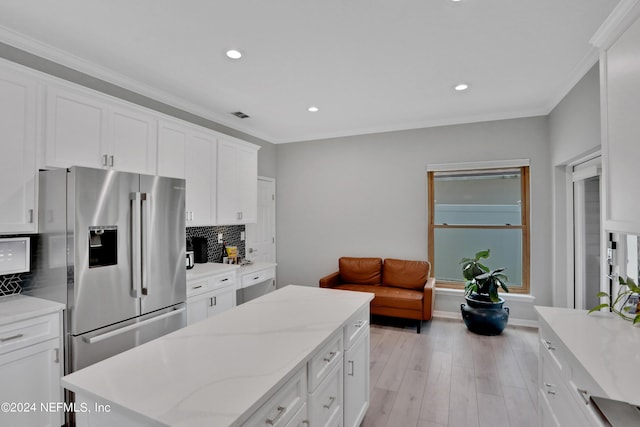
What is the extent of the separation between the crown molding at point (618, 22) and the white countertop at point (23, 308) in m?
3.62

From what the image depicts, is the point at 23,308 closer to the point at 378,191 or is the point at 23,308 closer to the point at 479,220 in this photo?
the point at 378,191

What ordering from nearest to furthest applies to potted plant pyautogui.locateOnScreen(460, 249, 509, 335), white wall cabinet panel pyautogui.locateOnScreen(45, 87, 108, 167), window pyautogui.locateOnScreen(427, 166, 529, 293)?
1. white wall cabinet panel pyautogui.locateOnScreen(45, 87, 108, 167)
2. potted plant pyautogui.locateOnScreen(460, 249, 509, 335)
3. window pyautogui.locateOnScreen(427, 166, 529, 293)

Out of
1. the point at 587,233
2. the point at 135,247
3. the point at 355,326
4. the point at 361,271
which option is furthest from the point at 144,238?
the point at 587,233

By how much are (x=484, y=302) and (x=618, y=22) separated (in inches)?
116

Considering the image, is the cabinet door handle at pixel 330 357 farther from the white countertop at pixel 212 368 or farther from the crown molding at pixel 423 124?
the crown molding at pixel 423 124

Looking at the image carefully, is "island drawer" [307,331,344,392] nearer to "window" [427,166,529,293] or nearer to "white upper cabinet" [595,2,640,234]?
"white upper cabinet" [595,2,640,234]

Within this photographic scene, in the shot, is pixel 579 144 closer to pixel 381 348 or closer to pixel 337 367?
pixel 381 348

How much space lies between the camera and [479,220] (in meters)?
4.37

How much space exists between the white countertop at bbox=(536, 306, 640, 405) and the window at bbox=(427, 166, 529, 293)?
2.39m

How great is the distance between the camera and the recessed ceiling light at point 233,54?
2.54m

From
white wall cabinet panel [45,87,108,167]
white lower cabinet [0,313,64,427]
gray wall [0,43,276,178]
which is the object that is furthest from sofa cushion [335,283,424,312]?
white wall cabinet panel [45,87,108,167]

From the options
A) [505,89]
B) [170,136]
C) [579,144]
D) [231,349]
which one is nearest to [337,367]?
[231,349]

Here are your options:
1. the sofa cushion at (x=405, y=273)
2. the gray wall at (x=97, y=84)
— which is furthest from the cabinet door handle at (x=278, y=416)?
the sofa cushion at (x=405, y=273)

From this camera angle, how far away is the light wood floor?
2.28 m
